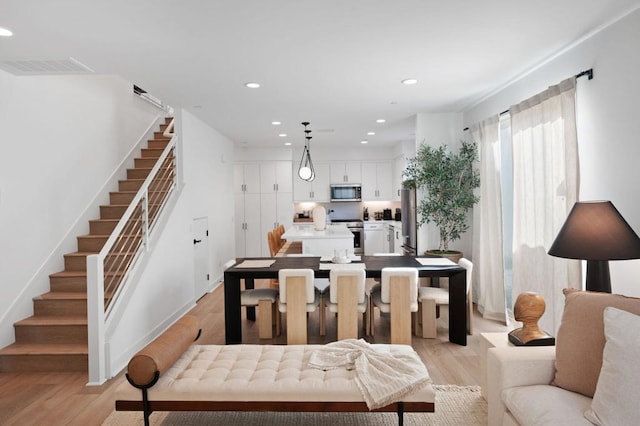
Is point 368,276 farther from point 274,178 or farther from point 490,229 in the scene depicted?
point 274,178

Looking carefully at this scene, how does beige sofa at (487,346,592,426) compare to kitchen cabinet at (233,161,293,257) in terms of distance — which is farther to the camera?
kitchen cabinet at (233,161,293,257)

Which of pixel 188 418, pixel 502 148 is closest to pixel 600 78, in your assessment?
pixel 502 148

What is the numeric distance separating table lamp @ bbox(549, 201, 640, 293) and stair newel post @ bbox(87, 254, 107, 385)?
3318 millimetres

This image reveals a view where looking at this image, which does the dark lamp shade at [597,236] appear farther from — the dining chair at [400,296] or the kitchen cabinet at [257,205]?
the kitchen cabinet at [257,205]

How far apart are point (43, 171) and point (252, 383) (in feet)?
10.9

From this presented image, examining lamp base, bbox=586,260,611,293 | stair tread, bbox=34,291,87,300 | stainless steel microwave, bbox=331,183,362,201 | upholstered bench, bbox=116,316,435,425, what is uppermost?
stainless steel microwave, bbox=331,183,362,201

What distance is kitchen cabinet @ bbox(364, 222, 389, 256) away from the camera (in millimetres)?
9695

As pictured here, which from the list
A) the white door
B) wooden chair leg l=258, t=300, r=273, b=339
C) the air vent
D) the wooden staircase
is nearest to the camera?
the air vent

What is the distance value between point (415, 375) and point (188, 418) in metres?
1.56

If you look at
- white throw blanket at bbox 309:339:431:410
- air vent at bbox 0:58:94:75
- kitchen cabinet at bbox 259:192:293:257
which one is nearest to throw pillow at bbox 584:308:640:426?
white throw blanket at bbox 309:339:431:410

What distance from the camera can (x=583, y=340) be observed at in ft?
6.20

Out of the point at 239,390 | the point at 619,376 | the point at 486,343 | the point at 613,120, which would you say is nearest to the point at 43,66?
the point at 239,390

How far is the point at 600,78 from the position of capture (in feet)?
9.91

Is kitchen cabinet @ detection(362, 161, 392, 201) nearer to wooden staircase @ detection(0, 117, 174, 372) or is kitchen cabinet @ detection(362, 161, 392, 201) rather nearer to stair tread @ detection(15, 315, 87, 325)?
wooden staircase @ detection(0, 117, 174, 372)
